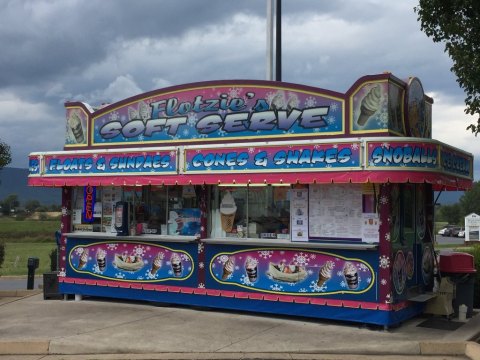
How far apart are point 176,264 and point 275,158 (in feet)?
10.2

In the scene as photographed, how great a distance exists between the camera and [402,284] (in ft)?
32.3

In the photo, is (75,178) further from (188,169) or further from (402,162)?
(402,162)

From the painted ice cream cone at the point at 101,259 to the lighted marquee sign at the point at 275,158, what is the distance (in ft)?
9.65

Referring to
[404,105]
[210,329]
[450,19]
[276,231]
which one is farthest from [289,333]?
[450,19]

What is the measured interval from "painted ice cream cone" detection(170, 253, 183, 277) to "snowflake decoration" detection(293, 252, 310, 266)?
2.43 metres

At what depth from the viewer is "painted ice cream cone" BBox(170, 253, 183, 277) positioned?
11.3m

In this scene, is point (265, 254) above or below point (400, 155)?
below

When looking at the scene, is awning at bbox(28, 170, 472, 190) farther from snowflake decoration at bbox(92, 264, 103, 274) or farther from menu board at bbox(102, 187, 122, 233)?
snowflake decoration at bbox(92, 264, 103, 274)

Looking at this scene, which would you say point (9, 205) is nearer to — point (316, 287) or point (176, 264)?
point (176, 264)

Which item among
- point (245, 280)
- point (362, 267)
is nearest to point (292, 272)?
point (245, 280)

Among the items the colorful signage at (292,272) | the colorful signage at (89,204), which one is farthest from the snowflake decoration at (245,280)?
the colorful signage at (89,204)

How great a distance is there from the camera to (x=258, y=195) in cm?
1088

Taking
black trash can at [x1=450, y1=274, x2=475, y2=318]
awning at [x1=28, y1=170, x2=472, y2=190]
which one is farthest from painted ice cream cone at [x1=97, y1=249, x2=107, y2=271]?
black trash can at [x1=450, y1=274, x2=475, y2=318]

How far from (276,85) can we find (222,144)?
149 centimetres
